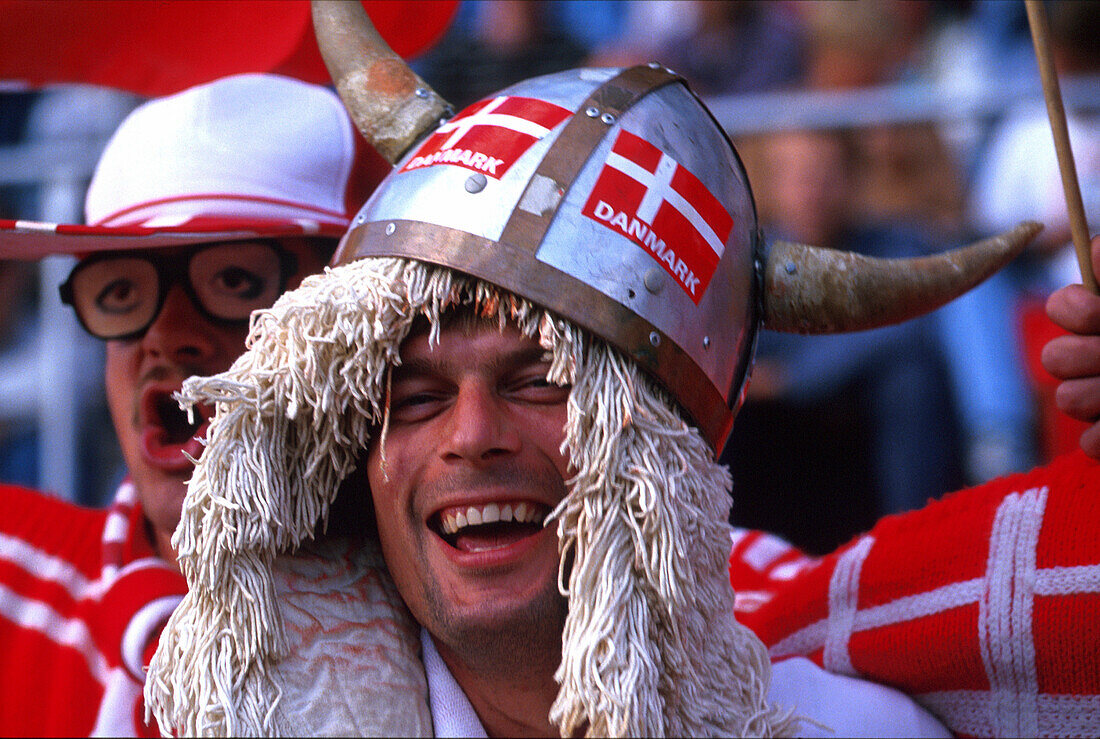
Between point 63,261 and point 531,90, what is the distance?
A: 277cm

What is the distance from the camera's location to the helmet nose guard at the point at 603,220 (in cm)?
148

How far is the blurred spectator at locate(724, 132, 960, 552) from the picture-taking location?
3777 mm

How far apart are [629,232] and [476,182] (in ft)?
0.73

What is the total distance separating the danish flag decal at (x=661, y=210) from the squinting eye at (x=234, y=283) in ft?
3.03

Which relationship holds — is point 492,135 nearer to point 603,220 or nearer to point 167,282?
point 603,220

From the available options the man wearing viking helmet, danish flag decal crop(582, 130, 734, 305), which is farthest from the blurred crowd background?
danish flag decal crop(582, 130, 734, 305)

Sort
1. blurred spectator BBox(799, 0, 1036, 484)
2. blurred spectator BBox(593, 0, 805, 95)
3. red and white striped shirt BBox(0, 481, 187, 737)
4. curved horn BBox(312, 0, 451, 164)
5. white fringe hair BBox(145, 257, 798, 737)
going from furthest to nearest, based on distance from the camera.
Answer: blurred spectator BBox(593, 0, 805, 95) → blurred spectator BBox(799, 0, 1036, 484) → red and white striped shirt BBox(0, 481, 187, 737) → curved horn BBox(312, 0, 451, 164) → white fringe hair BBox(145, 257, 798, 737)

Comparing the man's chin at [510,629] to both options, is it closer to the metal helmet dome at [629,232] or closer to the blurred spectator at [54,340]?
the metal helmet dome at [629,232]

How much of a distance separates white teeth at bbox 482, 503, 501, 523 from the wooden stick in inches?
36.7

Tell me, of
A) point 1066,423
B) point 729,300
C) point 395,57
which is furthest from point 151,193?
point 1066,423

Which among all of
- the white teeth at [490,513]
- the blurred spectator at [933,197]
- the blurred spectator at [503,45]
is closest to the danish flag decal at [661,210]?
the white teeth at [490,513]

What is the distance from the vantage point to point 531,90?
1656 millimetres

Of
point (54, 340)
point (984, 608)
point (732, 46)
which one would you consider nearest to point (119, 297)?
point (984, 608)

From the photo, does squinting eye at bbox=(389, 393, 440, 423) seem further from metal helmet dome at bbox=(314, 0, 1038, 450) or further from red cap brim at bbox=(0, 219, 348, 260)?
red cap brim at bbox=(0, 219, 348, 260)
